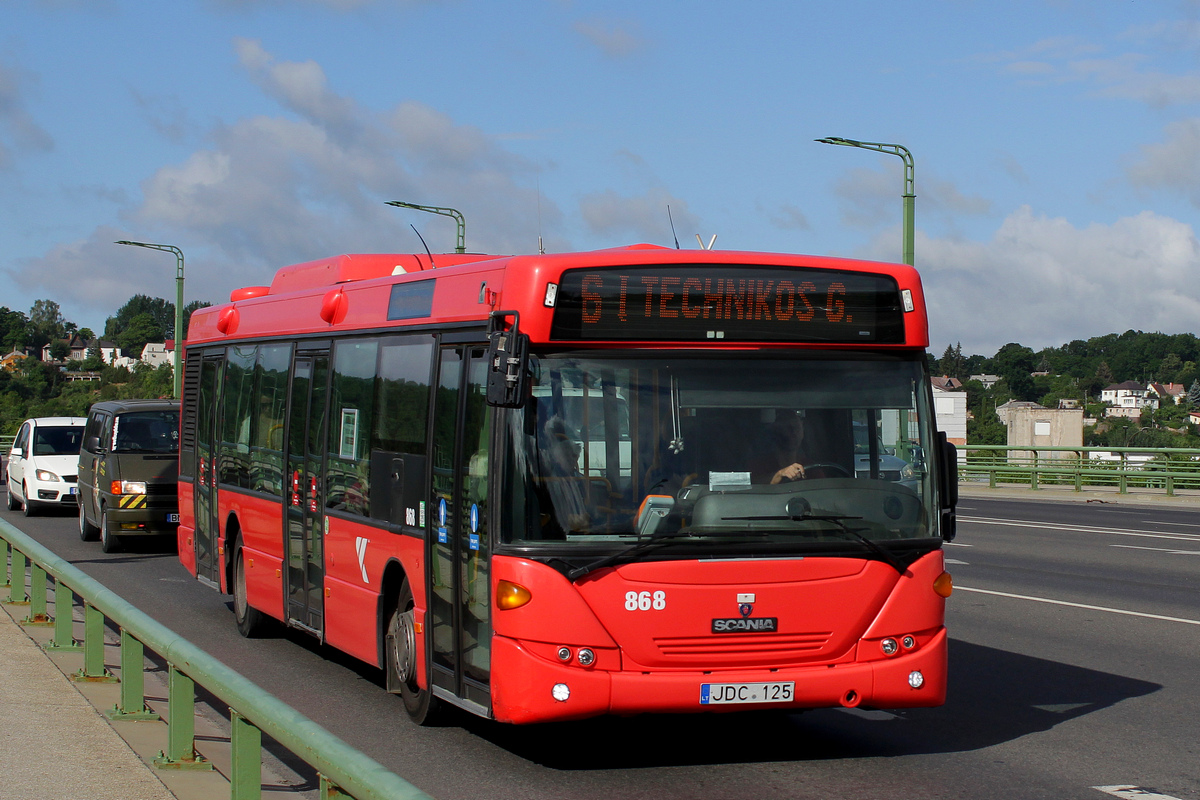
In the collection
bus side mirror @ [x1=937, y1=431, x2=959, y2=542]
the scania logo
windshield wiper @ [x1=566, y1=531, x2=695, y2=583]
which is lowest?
the scania logo

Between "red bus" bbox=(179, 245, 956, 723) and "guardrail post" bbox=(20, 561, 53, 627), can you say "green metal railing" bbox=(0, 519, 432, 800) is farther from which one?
"red bus" bbox=(179, 245, 956, 723)

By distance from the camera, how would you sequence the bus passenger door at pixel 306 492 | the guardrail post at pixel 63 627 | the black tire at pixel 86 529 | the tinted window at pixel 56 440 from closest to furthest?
the guardrail post at pixel 63 627, the bus passenger door at pixel 306 492, the black tire at pixel 86 529, the tinted window at pixel 56 440

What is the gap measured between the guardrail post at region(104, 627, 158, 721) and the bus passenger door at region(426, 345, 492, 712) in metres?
1.53

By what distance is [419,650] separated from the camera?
8180mm

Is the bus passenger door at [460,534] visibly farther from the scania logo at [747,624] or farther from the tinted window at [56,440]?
the tinted window at [56,440]

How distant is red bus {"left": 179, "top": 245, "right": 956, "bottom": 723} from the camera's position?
693 centimetres

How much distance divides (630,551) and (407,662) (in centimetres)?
214

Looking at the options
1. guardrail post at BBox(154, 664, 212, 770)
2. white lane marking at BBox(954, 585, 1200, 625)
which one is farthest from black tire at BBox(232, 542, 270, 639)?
white lane marking at BBox(954, 585, 1200, 625)

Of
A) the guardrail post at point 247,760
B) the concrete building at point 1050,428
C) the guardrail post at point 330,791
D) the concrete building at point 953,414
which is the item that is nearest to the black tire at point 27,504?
the guardrail post at point 247,760

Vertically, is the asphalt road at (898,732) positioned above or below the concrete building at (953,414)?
below

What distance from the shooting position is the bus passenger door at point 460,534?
727 cm

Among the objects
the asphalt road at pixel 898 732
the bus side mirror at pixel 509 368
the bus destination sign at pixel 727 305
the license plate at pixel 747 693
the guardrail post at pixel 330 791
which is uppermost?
the bus destination sign at pixel 727 305

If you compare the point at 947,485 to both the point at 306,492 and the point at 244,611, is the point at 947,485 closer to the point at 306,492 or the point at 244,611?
the point at 306,492

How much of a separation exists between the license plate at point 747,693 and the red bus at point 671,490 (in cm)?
2
